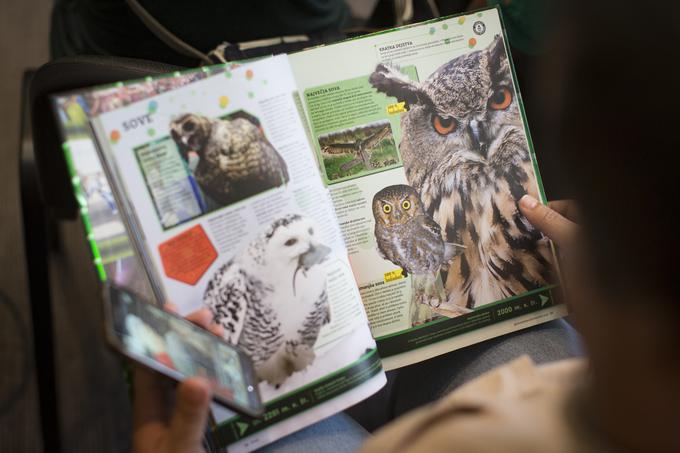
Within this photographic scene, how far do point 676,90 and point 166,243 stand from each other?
407 millimetres

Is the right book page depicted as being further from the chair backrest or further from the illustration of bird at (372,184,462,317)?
the chair backrest

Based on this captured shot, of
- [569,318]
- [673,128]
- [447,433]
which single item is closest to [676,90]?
[673,128]

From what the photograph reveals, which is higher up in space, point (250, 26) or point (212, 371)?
point (250, 26)

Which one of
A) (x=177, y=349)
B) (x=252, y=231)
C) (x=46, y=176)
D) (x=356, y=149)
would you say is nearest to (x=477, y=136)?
(x=356, y=149)

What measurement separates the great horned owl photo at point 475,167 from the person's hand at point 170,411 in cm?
27

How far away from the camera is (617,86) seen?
0.76 ft

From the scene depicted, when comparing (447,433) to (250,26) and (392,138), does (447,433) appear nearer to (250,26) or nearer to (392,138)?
(392,138)

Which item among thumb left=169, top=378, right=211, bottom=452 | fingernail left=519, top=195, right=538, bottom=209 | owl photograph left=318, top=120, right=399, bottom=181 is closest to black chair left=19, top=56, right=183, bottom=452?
owl photograph left=318, top=120, right=399, bottom=181

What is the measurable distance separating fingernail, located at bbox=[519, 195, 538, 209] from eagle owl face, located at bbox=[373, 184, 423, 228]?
118mm

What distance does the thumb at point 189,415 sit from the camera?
0.40 meters

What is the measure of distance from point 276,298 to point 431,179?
0.70 ft

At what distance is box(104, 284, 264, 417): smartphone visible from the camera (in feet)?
1.29

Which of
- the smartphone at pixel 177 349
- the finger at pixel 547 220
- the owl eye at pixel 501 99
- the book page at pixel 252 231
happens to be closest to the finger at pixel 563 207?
the finger at pixel 547 220

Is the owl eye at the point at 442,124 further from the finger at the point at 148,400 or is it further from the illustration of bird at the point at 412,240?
the finger at the point at 148,400
